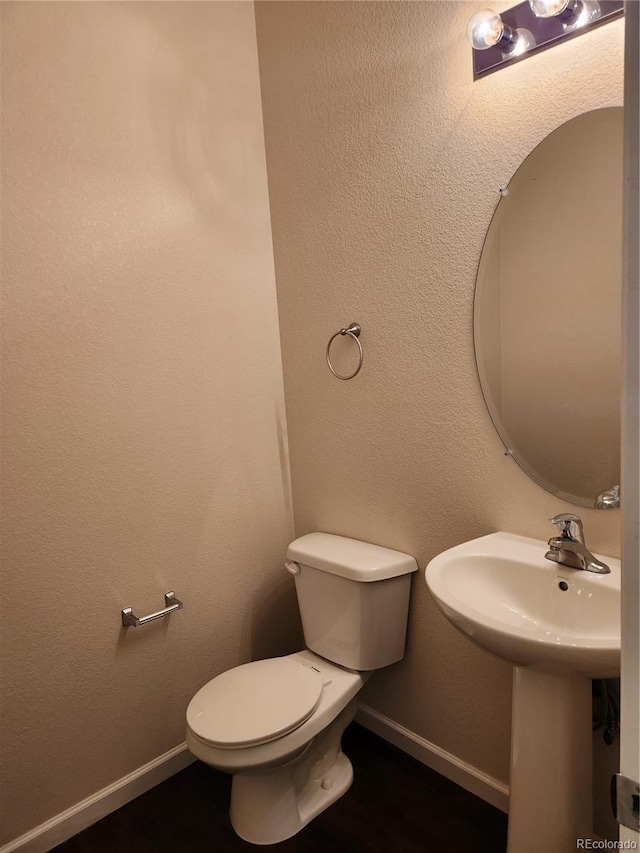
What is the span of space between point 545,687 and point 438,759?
76cm

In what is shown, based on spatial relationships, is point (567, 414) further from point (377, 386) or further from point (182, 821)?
point (182, 821)

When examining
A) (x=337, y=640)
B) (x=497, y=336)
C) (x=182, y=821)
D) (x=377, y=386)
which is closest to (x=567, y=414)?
(x=497, y=336)

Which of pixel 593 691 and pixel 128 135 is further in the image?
pixel 128 135

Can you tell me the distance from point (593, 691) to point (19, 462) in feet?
5.05

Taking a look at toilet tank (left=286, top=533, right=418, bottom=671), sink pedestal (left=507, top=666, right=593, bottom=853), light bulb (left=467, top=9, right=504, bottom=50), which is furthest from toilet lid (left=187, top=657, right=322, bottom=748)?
light bulb (left=467, top=9, right=504, bottom=50)

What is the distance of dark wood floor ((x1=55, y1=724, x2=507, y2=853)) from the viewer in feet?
5.11

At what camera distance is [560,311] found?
4.42 ft

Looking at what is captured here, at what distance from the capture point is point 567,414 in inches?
53.1

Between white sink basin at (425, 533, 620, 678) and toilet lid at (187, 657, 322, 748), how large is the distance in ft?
1.91

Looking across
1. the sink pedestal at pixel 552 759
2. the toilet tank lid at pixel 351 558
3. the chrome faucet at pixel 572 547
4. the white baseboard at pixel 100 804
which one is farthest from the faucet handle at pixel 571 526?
the white baseboard at pixel 100 804

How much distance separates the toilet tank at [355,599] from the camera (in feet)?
5.63

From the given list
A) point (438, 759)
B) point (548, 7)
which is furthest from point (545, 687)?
point (548, 7)

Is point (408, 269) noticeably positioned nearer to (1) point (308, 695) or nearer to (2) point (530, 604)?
(2) point (530, 604)

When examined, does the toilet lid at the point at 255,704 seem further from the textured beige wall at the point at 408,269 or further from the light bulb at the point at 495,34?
the light bulb at the point at 495,34
